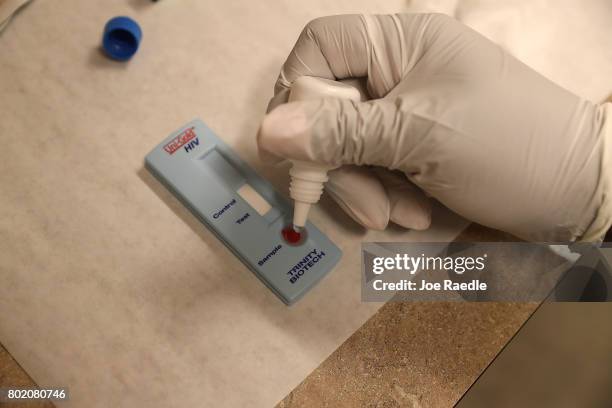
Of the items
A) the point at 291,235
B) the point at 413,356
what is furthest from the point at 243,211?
the point at 413,356

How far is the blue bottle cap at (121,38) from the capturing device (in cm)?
80

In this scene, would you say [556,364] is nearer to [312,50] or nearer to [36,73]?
[312,50]

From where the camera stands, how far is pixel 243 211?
→ 0.76m

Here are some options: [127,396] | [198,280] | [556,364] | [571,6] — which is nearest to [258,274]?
[198,280]

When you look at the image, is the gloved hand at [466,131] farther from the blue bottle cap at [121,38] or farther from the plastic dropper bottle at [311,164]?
the blue bottle cap at [121,38]

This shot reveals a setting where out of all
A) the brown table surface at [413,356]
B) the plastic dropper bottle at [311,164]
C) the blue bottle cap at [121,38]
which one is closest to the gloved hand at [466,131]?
the plastic dropper bottle at [311,164]

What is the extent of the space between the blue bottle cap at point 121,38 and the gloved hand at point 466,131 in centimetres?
29

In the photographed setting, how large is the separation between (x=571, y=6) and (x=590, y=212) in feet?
1.32

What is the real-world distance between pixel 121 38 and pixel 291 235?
0.38 metres

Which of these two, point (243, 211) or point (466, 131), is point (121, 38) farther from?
point (466, 131)

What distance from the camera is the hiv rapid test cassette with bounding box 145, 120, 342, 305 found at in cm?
75

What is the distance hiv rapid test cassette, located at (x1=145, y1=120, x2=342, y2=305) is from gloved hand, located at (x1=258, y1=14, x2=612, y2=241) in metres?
0.11

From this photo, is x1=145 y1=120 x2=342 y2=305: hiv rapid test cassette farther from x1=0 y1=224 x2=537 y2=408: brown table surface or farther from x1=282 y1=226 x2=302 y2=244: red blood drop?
x1=0 y1=224 x2=537 y2=408: brown table surface

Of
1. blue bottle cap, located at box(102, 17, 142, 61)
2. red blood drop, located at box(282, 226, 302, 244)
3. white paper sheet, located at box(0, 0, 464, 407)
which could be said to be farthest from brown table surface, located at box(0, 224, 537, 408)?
blue bottle cap, located at box(102, 17, 142, 61)
